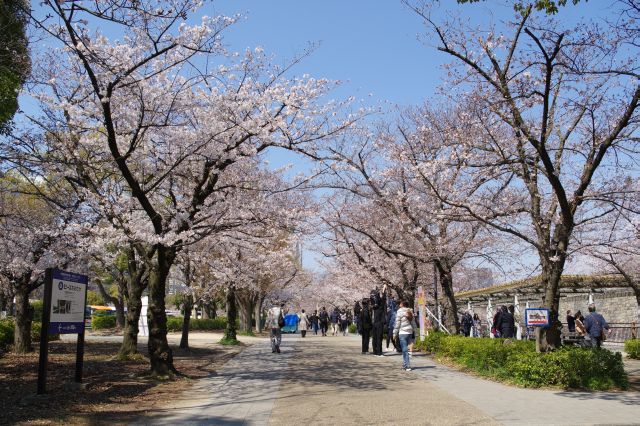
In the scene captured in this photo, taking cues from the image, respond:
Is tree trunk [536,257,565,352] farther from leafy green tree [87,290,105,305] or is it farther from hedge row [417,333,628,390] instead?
leafy green tree [87,290,105,305]

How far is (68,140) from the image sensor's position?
40.4 feet

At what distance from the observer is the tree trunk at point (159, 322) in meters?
11.3

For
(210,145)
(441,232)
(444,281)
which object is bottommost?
(444,281)

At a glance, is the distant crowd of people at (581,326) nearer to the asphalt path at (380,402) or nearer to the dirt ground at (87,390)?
the asphalt path at (380,402)

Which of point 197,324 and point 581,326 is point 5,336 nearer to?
point 581,326

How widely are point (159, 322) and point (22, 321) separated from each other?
595 cm

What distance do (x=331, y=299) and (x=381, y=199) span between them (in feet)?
127

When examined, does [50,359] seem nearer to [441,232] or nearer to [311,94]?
[311,94]

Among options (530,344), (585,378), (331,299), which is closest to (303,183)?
(530,344)

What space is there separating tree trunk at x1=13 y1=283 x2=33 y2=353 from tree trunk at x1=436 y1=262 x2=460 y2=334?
1140 cm

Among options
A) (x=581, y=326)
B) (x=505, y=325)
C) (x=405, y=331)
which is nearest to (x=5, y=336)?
(x=405, y=331)

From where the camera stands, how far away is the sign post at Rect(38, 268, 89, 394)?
8.47 metres

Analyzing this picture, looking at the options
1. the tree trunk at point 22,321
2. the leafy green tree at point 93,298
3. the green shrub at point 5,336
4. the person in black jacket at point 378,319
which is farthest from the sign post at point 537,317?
the leafy green tree at point 93,298

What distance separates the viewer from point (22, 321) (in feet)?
49.7
